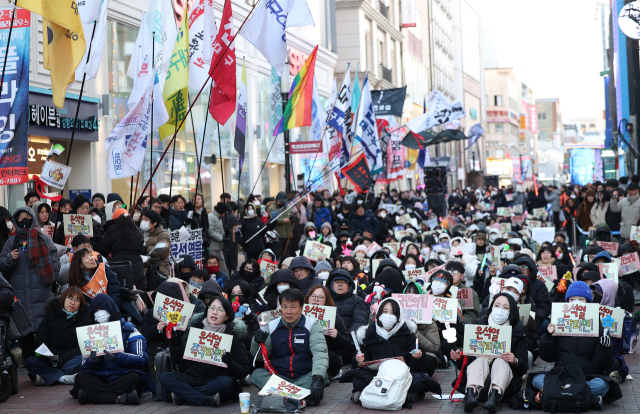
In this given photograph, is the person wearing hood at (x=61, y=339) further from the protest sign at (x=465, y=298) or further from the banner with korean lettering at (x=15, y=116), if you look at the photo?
the protest sign at (x=465, y=298)

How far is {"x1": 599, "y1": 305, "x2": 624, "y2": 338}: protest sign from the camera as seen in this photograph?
27.8ft

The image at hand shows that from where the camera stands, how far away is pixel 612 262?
37.6 feet

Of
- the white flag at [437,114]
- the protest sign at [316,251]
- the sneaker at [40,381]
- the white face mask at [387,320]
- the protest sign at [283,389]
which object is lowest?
the sneaker at [40,381]

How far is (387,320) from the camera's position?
823cm

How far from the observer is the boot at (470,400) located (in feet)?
25.3

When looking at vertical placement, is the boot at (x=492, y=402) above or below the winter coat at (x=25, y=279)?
below

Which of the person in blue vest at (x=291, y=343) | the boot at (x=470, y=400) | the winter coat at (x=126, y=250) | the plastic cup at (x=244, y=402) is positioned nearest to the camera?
the boot at (x=470, y=400)

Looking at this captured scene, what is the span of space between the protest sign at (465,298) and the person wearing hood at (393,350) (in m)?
2.43

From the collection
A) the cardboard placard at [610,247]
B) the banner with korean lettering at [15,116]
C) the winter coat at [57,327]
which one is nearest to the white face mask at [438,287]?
the winter coat at [57,327]

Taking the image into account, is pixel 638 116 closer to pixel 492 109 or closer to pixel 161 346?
pixel 161 346

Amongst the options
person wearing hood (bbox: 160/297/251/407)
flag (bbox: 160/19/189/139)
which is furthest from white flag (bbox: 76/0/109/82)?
person wearing hood (bbox: 160/297/251/407)

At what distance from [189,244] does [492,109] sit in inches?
3983

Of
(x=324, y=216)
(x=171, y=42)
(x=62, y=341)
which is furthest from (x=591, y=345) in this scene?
(x=324, y=216)

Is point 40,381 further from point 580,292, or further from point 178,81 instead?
point 580,292
